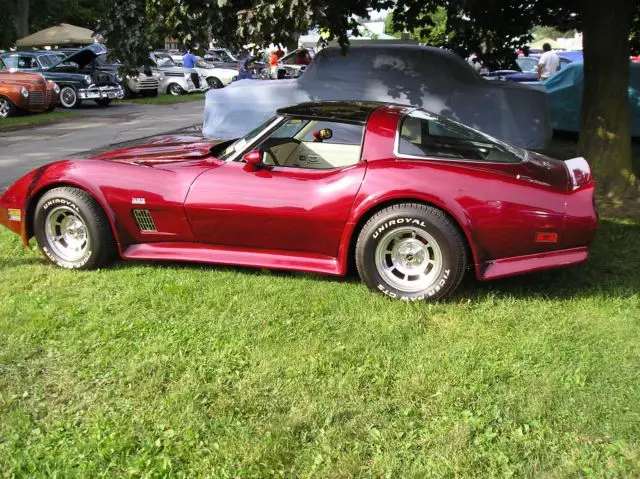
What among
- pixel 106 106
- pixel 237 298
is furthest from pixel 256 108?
pixel 106 106

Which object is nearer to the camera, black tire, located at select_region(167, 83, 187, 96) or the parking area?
the parking area

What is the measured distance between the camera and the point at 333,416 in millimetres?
2682

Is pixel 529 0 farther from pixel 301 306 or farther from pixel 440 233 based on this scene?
pixel 301 306

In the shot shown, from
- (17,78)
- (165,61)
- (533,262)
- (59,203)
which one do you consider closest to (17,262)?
(59,203)

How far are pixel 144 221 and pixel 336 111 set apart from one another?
5.11 feet

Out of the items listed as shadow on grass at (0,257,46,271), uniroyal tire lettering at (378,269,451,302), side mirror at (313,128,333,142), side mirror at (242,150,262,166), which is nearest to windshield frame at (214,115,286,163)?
side mirror at (242,150,262,166)

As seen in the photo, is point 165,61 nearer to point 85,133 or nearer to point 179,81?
point 179,81

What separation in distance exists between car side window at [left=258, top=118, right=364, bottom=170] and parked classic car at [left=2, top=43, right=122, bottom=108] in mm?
16017

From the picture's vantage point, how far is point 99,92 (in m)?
18.9

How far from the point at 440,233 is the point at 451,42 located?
6972mm

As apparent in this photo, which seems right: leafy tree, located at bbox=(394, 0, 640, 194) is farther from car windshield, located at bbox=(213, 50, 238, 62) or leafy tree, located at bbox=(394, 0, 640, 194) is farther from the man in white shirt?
car windshield, located at bbox=(213, 50, 238, 62)

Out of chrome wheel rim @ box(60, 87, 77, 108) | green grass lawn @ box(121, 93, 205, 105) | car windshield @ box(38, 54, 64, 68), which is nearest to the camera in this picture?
chrome wheel rim @ box(60, 87, 77, 108)

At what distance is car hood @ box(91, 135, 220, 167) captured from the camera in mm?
4441

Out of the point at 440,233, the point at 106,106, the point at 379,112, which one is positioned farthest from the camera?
the point at 106,106
